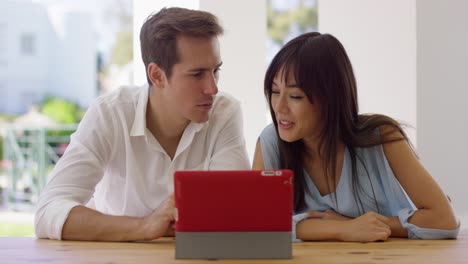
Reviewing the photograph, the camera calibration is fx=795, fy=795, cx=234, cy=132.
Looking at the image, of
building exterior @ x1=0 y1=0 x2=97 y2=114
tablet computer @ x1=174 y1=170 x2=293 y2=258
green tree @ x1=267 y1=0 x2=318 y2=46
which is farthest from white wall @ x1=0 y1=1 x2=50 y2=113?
tablet computer @ x1=174 y1=170 x2=293 y2=258

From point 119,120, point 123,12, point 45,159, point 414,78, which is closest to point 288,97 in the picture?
point 119,120

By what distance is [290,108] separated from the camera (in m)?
2.33

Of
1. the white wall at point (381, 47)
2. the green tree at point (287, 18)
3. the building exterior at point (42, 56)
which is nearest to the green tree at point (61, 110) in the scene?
the building exterior at point (42, 56)

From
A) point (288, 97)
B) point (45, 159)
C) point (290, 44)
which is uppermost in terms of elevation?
point (290, 44)

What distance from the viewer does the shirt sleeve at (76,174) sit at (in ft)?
7.29

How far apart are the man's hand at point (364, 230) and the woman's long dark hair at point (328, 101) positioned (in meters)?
0.29

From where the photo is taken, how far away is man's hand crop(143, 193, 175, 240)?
208 centimetres

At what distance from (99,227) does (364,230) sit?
71 cm

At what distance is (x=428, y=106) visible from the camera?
4035mm

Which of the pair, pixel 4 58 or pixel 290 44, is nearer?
pixel 290 44

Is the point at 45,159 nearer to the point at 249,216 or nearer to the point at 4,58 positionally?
the point at 4,58

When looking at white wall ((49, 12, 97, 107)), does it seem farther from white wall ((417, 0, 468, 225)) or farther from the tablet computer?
the tablet computer

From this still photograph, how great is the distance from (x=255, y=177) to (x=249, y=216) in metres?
0.09

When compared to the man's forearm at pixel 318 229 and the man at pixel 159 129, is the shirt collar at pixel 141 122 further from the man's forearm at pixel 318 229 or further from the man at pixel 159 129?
the man's forearm at pixel 318 229
